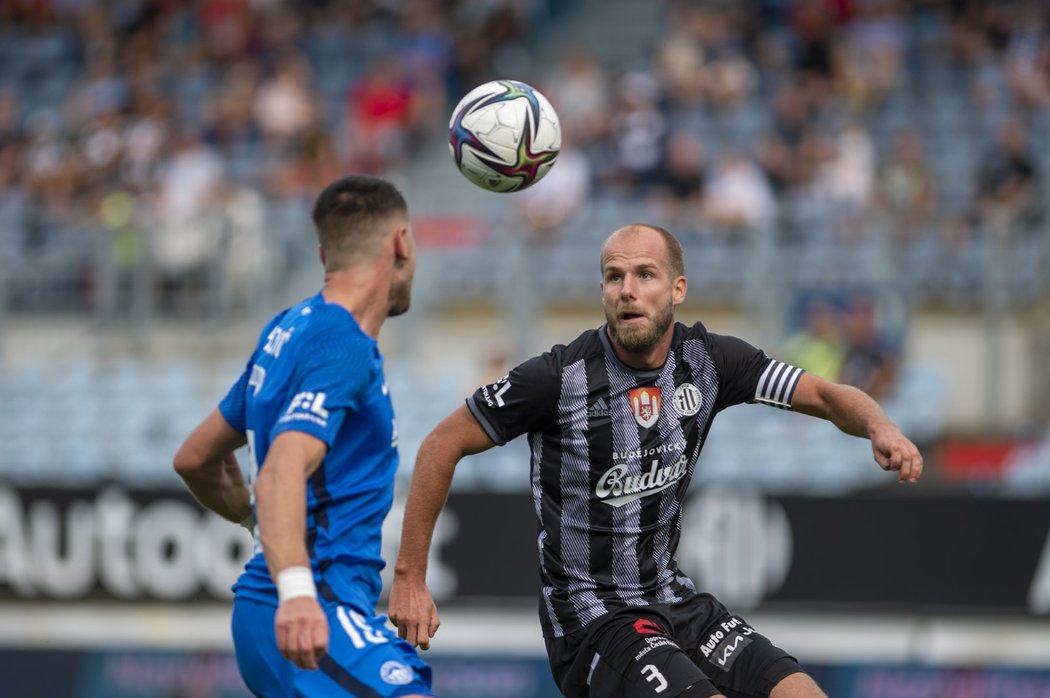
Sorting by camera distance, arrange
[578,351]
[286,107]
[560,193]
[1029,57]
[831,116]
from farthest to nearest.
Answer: [286,107] < [1029,57] < [831,116] < [560,193] < [578,351]

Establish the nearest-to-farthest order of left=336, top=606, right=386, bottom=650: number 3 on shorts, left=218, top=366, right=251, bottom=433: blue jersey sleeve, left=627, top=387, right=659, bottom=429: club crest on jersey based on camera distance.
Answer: left=336, top=606, right=386, bottom=650: number 3 on shorts, left=218, top=366, right=251, bottom=433: blue jersey sleeve, left=627, top=387, right=659, bottom=429: club crest on jersey

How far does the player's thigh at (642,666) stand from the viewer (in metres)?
5.24

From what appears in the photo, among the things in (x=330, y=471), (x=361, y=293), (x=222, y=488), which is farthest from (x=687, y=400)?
(x=222, y=488)

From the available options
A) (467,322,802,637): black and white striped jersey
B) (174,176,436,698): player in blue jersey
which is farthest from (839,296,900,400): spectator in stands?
(174,176,436,698): player in blue jersey

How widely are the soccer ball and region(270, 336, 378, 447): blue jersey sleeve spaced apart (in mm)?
1845

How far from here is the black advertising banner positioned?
10586mm

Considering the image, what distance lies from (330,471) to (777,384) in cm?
184

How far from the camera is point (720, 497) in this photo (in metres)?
10.8

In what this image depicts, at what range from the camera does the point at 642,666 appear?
209 inches

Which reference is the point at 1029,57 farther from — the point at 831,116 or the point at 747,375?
the point at 747,375

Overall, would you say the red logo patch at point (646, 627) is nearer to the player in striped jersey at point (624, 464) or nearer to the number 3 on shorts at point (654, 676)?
the player in striped jersey at point (624, 464)

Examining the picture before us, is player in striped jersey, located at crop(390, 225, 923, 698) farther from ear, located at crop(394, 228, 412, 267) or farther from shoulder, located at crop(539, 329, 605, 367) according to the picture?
ear, located at crop(394, 228, 412, 267)

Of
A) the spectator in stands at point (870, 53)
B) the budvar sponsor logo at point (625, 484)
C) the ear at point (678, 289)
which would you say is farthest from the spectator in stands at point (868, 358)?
the budvar sponsor logo at point (625, 484)

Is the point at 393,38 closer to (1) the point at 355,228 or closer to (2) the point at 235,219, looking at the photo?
(2) the point at 235,219
